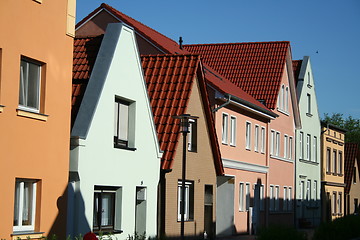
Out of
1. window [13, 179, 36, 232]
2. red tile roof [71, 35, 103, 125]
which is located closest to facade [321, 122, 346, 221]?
red tile roof [71, 35, 103, 125]

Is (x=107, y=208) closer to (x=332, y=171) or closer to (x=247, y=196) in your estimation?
(x=247, y=196)

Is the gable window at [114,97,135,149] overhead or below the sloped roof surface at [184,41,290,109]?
below

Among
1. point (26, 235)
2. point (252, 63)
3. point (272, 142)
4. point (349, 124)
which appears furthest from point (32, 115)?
point (349, 124)

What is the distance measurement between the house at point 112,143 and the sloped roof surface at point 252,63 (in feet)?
61.3

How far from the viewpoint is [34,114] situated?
643 inches

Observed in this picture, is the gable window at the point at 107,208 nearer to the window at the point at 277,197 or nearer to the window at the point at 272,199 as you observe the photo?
the window at the point at 272,199

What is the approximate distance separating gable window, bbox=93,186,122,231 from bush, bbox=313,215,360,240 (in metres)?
5.48

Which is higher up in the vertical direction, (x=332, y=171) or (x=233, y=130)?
(x=233, y=130)

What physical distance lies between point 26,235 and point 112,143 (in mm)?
5040

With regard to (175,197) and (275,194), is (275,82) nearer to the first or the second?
(275,194)

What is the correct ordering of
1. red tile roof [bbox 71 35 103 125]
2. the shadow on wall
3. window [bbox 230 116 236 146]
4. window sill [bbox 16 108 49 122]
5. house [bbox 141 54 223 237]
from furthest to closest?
1. window [bbox 230 116 236 146]
2. house [bbox 141 54 223 237]
3. red tile roof [bbox 71 35 103 125]
4. the shadow on wall
5. window sill [bbox 16 108 49 122]

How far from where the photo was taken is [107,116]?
2008 cm

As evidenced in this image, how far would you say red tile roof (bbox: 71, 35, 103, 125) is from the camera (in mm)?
19547

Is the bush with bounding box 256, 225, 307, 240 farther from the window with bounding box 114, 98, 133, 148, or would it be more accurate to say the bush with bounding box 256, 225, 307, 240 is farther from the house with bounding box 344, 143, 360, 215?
the house with bounding box 344, 143, 360, 215
